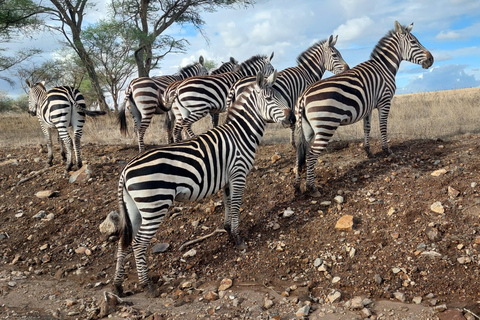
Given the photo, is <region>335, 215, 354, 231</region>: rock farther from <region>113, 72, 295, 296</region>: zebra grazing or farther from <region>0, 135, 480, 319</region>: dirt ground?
<region>113, 72, 295, 296</region>: zebra grazing

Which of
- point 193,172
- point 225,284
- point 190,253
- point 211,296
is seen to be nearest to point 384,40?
point 193,172

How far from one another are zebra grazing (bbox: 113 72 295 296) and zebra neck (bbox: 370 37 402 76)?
3119 mm

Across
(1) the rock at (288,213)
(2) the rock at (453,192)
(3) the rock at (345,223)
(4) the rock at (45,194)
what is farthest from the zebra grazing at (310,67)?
(4) the rock at (45,194)

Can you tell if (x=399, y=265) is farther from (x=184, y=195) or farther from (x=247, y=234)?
(x=184, y=195)

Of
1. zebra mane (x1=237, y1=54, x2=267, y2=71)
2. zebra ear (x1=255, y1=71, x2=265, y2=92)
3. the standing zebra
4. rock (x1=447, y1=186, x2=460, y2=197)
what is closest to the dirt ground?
rock (x1=447, y1=186, x2=460, y2=197)

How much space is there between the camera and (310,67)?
809 centimetres

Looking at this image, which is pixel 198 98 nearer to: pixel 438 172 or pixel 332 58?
pixel 332 58

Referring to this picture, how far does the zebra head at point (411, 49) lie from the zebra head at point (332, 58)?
1.30 m

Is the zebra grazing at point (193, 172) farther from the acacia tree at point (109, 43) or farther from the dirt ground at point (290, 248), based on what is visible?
the acacia tree at point (109, 43)

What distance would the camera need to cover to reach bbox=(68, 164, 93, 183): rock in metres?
7.29

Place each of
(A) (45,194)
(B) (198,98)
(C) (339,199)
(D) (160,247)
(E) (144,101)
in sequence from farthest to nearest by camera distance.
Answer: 1. (E) (144,101)
2. (B) (198,98)
3. (A) (45,194)
4. (C) (339,199)
5. (D) (160,247)

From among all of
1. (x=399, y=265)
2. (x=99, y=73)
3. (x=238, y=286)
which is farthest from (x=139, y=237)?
(x=99, y=73)

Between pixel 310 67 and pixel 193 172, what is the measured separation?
513 centimetres

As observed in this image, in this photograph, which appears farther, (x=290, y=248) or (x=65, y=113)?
(x=65, y=113)
